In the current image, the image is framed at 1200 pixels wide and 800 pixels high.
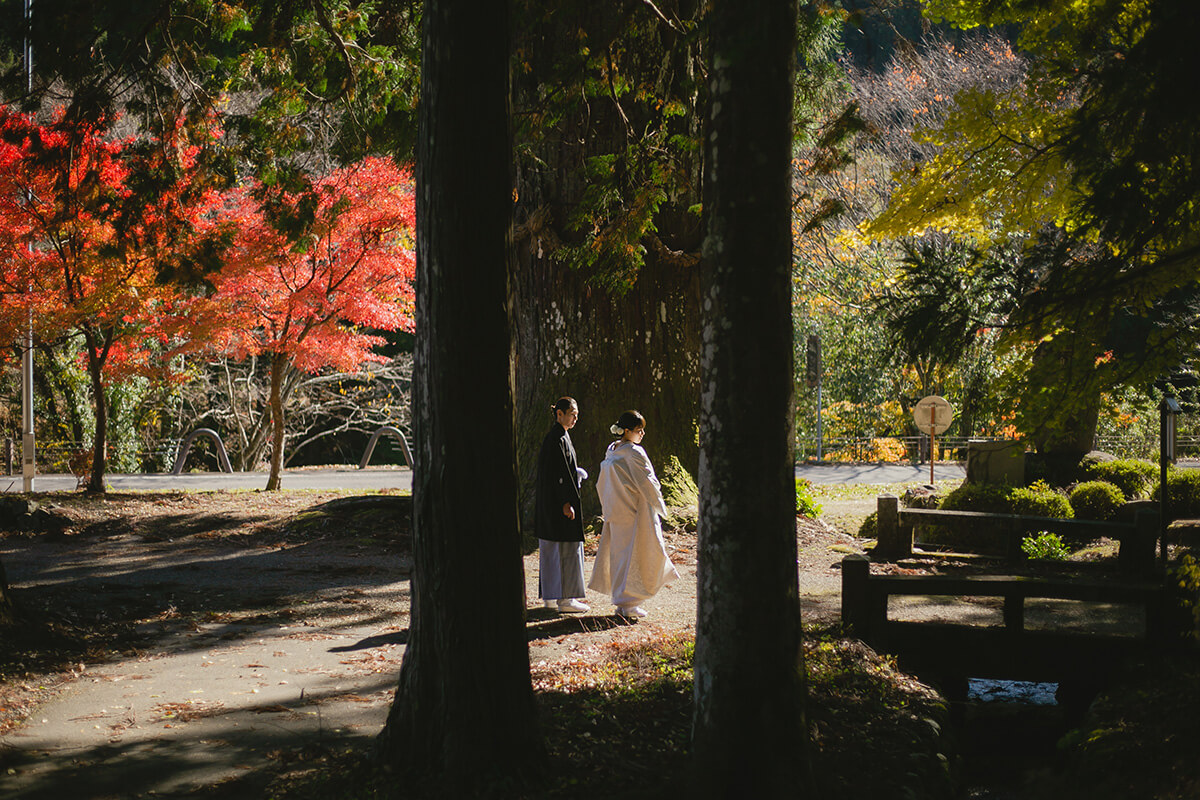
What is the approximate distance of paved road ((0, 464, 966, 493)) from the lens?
20.4m

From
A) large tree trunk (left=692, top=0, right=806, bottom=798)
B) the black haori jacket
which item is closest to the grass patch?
large tree trunk (left=692, top=0, right=806, bottom=798)

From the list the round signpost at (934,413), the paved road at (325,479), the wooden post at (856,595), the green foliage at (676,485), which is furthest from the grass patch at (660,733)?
the paved road at (325,479)

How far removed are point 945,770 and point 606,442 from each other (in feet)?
21.9

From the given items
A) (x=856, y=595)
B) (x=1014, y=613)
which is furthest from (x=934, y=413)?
(x=856, y=595)

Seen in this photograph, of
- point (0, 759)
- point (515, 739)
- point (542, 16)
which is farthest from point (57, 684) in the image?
point (542, 16)

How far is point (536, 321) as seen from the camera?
38.1 ft

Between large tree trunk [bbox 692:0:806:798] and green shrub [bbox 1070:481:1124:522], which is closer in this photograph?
large tree trunk [bbox 692:0:806:798]

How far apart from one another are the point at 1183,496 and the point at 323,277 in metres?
14.1

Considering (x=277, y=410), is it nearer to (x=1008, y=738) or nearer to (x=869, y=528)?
(x=869, y=528)

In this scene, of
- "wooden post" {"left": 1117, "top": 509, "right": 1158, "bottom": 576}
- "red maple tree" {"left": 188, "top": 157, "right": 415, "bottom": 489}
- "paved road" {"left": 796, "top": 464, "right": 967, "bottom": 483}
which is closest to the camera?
"wooden post" {"left": 1117, "top": 509, "right": 1158, "bottom": 576}

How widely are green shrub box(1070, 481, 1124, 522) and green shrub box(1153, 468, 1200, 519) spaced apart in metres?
0.85

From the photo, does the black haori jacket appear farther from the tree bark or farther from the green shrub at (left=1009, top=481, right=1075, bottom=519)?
the tree bark

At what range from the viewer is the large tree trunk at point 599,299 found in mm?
11062

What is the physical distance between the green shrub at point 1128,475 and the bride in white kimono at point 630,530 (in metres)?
10.1
